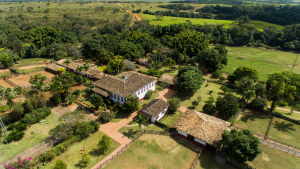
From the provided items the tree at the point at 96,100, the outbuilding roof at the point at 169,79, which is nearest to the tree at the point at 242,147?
the outbuilding roof at the point at 169,79

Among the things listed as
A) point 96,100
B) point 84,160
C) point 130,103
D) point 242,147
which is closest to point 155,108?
point 130,103

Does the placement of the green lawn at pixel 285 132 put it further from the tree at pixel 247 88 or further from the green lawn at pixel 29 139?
the green lawn at pixel 29 139

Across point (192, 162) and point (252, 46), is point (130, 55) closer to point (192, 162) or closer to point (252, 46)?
point (192, 162)

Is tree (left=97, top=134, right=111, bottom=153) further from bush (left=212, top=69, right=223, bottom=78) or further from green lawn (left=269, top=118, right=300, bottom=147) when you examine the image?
bush (left=212, top=69, right=223, bottom=78)

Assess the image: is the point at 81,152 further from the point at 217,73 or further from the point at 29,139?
the point at 217,73

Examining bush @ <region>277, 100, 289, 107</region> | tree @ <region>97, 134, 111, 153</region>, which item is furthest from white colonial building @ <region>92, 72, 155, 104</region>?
bush @ <region>277, 100, 289, 107</region>
